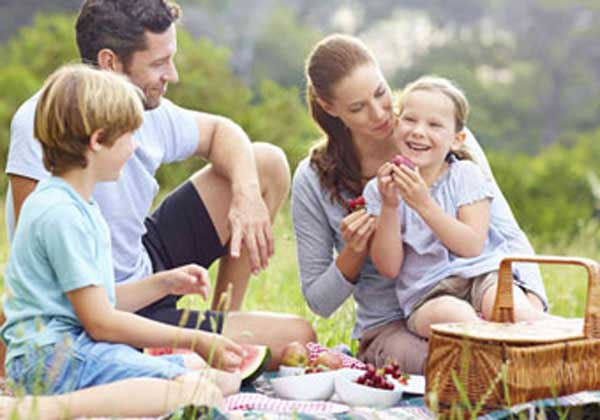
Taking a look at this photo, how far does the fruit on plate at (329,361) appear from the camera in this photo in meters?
4.19

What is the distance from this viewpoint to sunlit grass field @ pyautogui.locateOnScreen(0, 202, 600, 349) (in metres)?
5.65

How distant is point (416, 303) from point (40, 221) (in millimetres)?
1630

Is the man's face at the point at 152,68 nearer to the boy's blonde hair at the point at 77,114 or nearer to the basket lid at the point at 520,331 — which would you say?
the boy's blonde hair at the point at 77,114

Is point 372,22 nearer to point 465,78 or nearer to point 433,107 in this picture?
point 465,78

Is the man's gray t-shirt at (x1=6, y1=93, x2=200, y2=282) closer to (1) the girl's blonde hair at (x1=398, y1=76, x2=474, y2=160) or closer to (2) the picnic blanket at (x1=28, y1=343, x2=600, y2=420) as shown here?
(2) the picnic blanket at (x1=28, y1=343, x2=600, y2=420)

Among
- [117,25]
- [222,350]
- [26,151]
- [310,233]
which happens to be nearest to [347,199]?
[310,233]

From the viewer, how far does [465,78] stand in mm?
32125

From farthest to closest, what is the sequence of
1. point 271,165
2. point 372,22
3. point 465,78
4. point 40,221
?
point 372,22 < point 465,78 < point 271,165 < point 40,221

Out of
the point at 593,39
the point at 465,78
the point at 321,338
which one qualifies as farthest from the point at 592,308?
the point at 593,39

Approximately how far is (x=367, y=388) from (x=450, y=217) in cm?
78

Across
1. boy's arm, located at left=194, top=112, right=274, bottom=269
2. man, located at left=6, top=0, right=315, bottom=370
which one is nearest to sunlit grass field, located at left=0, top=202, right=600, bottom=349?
man, located at left=6, top=0, right=315, bottom=370

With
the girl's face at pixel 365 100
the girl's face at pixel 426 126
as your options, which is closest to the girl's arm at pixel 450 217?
the girl's face at pixel 426 126

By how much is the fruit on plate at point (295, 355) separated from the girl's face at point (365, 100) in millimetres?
924

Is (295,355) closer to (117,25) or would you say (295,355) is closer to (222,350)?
(222,350)
